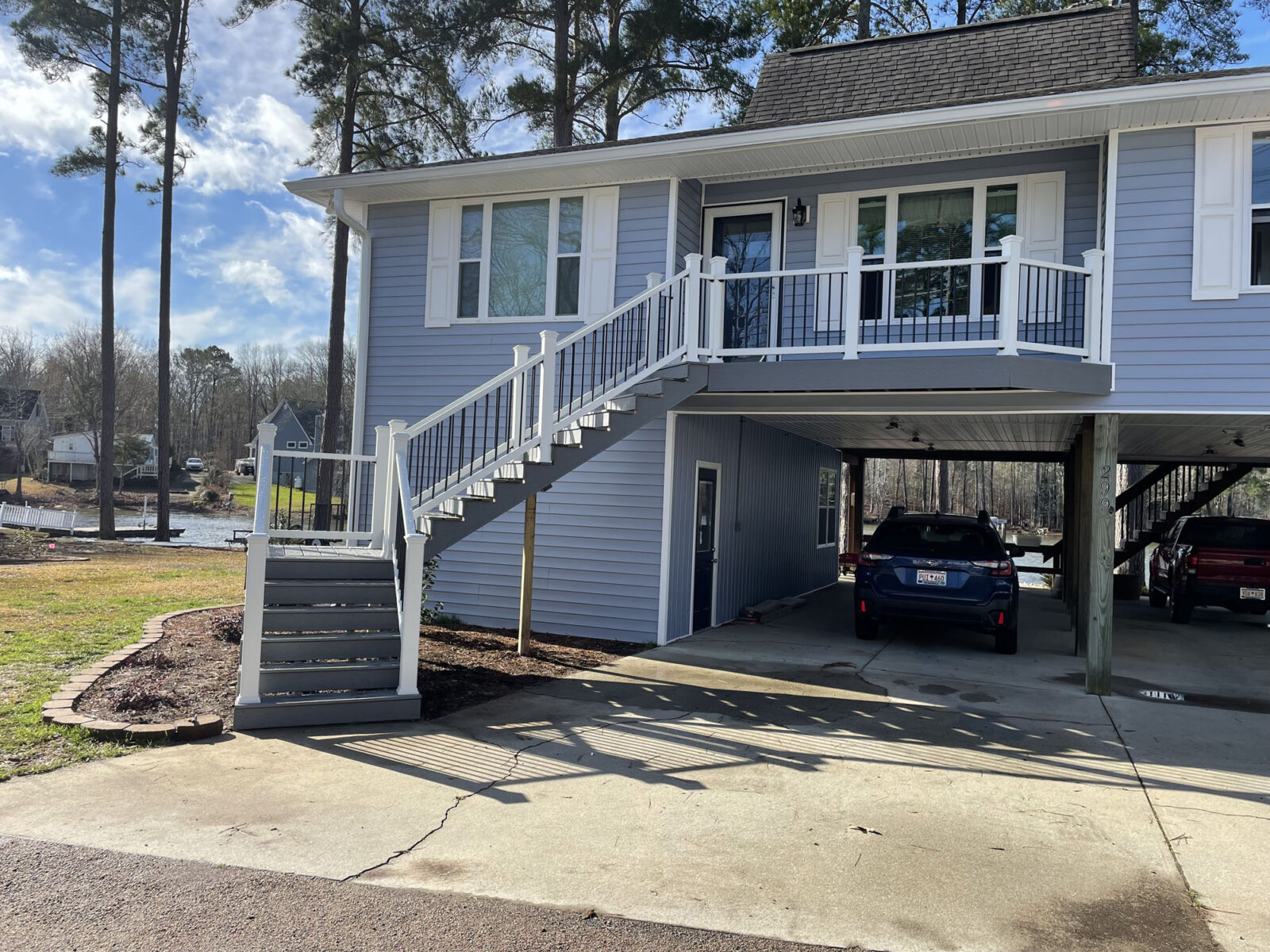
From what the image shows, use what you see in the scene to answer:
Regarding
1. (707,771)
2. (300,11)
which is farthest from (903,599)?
(300,11)

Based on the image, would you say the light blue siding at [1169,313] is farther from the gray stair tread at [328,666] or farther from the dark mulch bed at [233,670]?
the gray stair tread at [328,666]

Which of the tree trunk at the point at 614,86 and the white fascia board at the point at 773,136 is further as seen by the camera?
the tree trunk at the point at 614,86

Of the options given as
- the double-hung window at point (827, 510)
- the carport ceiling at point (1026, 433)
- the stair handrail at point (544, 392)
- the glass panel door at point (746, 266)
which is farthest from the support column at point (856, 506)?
the stair handrail at point (544, 392)

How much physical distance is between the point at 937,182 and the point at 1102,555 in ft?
14.2

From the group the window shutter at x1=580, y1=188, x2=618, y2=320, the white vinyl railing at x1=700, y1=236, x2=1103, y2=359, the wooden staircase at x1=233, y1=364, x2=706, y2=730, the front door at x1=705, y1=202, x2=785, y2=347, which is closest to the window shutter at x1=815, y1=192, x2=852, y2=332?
the white vinyl railing at x1=700, y1=236, x2=1103, y2=359

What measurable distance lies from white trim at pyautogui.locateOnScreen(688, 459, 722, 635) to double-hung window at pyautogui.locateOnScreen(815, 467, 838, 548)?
18.6 ft

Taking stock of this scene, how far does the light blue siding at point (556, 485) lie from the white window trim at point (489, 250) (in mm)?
107

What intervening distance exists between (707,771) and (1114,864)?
7.07ft

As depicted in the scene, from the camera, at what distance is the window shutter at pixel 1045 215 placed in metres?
9.26

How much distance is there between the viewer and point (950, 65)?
37.6ft

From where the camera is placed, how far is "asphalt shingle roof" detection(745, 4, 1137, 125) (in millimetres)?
10758

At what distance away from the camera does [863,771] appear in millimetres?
5422

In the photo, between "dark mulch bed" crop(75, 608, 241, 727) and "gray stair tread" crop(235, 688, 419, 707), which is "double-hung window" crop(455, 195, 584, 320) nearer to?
"dark mulch bed" crop(75, 608, 241, 727)

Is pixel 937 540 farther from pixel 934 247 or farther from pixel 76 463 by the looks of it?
pixel 76 463
